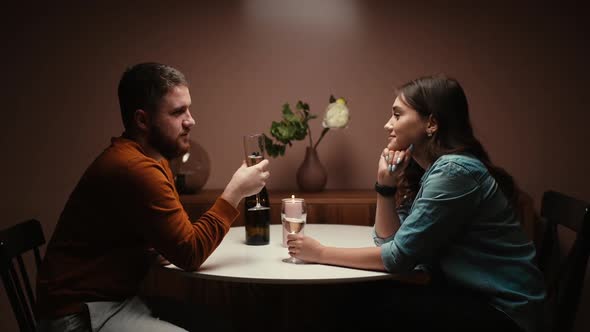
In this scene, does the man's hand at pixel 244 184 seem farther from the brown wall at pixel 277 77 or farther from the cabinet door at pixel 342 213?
the brown wall at pixel 277 77

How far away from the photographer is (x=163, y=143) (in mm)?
1470

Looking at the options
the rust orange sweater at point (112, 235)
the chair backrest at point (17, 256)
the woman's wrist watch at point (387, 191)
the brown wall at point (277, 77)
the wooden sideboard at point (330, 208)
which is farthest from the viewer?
the brown wall at point (277, 77)

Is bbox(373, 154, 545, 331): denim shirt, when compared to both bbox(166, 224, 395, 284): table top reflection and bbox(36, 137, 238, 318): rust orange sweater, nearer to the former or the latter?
bbox(166, 224, 395, 284): table top reflection

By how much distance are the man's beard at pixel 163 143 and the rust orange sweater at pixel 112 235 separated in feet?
0.32

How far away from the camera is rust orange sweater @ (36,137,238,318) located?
50.4 inches

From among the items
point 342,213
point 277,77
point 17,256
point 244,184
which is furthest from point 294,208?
point 277,77

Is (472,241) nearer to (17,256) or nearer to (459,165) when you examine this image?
(459,165)

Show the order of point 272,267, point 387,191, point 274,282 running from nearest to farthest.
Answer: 1. point 274,282
2. point 272,267
3. point 387,191

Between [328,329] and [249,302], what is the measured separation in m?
0.40

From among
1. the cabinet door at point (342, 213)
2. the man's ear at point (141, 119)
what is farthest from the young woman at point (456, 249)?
the cabinet door at point (342, 213)

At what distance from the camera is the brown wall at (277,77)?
265cm

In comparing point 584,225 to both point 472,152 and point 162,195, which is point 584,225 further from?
point 162,195

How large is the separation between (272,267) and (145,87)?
63 cm

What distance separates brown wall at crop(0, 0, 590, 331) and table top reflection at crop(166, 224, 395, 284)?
1.07m
